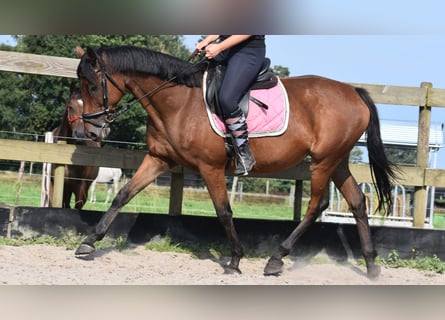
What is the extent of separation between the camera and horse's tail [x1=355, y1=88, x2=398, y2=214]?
16.1 feet

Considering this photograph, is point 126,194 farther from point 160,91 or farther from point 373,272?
point 373,272

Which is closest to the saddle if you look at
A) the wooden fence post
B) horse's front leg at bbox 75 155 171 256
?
horse's front leg at bbox 75 155 171 256

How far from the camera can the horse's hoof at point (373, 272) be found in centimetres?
469

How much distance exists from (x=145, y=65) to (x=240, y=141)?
1015 mm

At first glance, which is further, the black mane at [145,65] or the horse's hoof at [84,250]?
the horse's hoof at [84,250]

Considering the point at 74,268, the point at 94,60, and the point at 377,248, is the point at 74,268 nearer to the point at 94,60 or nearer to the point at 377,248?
the point at 94,60

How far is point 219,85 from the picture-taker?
13.9ft

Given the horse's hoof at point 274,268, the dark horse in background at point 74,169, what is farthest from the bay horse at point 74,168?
the horse's hoof at point 274,268

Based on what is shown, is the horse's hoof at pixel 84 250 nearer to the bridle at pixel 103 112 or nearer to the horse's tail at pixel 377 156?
the bridle at pixel 103 112

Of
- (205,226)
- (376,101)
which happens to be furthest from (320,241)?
(376,101)

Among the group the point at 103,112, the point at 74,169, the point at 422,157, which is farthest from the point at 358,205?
the point at 74,169

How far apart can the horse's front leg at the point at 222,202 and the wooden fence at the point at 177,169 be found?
953mm
